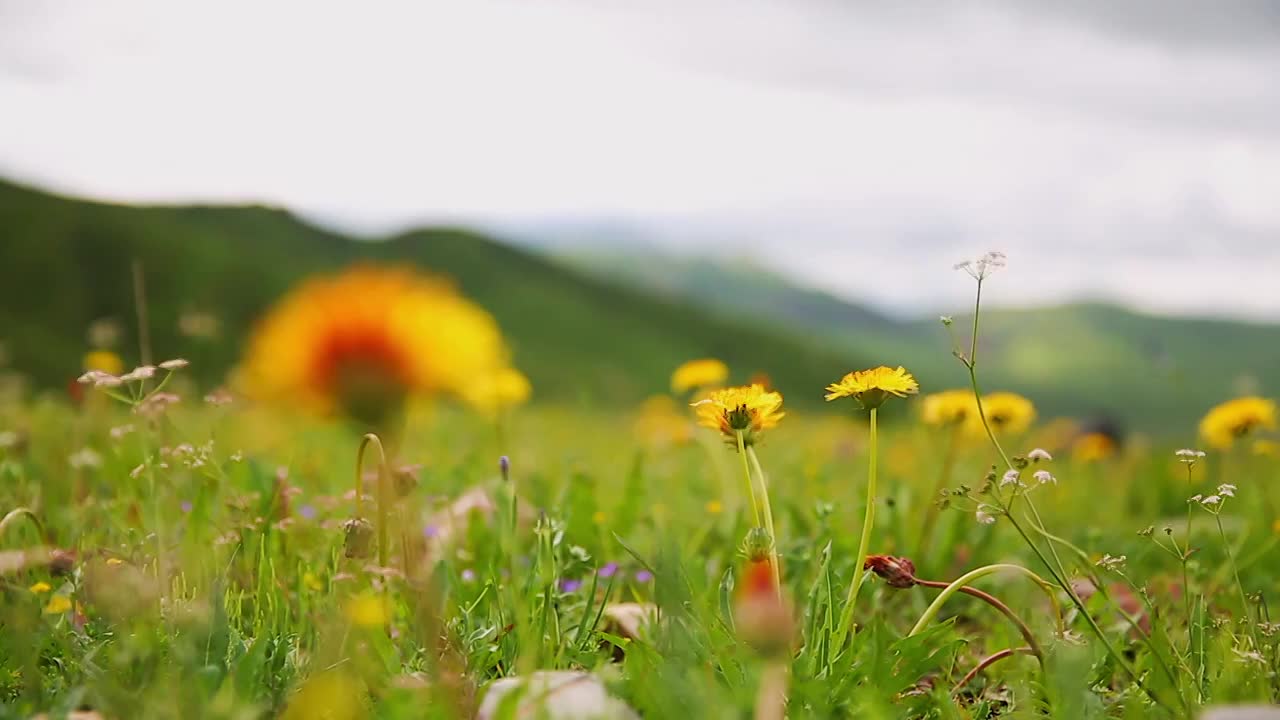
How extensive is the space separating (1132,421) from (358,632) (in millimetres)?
202387

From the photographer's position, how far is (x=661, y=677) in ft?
6.20

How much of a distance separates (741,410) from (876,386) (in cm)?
31

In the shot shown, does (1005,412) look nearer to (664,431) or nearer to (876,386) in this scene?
(876,386)

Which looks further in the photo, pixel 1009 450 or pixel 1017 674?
pixel 1009 450

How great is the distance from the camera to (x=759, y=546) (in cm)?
208

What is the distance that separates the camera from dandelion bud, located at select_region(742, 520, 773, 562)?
2.07 meters

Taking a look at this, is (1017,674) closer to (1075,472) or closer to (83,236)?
(1075,472)

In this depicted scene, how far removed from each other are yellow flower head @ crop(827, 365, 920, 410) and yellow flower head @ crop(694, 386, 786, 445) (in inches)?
6.3

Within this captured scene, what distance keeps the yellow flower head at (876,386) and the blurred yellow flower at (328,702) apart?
1204mm

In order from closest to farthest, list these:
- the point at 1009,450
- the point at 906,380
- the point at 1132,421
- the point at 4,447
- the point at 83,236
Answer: the point at 906,380
the point at 4,447
the point at 1009,450
the point at 83,236
the point at 1132,421

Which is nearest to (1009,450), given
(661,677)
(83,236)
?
(661,677)

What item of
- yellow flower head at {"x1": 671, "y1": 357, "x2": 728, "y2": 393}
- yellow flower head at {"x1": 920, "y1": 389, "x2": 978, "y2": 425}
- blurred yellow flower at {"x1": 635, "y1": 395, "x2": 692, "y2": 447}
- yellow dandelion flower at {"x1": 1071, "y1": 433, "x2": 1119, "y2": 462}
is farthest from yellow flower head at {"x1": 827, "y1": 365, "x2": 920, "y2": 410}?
yellow dandelion flower at {"x1": 1071, "y1": 433, "x2": 1119, "y2": 462}

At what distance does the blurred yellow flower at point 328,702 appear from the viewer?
1494mm

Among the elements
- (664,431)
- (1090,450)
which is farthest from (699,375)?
(1090,450)
